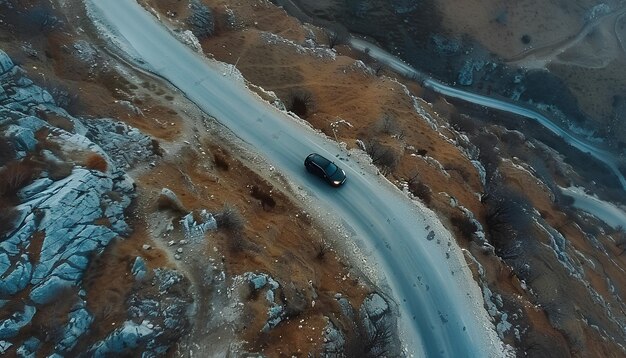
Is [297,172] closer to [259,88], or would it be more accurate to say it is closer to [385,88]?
[259,88]

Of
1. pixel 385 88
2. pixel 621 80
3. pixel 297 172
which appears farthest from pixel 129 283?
pixel 621 80

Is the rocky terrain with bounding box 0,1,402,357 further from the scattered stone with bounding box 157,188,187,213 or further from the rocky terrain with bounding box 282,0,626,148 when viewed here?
the rocky terrain with bounding box 282,0,626,148

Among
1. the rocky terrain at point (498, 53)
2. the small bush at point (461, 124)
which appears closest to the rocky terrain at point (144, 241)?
the small bush at point (461, 124)

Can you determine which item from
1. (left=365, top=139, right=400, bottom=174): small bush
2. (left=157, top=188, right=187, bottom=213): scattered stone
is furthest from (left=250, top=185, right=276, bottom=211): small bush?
(left=365, top=139, right=400, bottom=174): small bush

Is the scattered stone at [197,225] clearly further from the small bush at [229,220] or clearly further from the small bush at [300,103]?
the small bush at [300,103]

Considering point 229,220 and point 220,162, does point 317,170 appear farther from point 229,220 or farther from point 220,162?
point 229,220

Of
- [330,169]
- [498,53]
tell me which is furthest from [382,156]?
[498,53]
